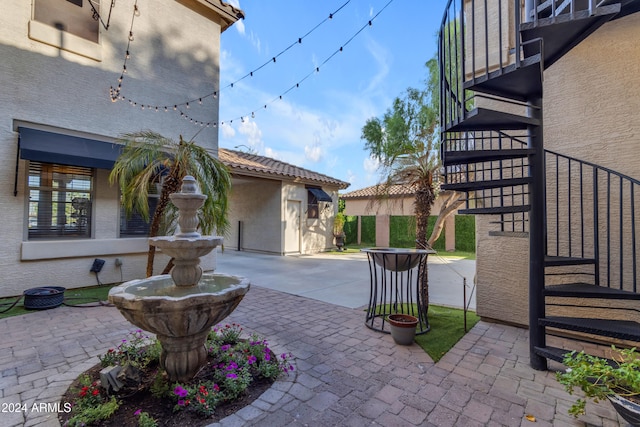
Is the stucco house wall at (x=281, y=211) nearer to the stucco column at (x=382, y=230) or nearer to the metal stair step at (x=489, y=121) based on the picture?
the stucco column at (x=382, y=230)

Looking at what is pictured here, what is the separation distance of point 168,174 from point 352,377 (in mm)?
4492

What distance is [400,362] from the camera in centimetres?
316

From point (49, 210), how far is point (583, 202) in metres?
8.88

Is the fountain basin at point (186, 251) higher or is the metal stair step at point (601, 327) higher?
the fountain basin at point (186, 251)

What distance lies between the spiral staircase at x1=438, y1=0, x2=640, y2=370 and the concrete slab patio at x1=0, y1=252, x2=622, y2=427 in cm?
53

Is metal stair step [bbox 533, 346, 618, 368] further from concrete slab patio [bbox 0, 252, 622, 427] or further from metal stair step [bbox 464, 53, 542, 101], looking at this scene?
metal stair step [bbox 464, 53, 542, 101]

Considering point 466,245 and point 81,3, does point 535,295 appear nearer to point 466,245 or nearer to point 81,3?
point 81,3

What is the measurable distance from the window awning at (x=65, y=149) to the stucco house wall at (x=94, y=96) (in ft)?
0.73

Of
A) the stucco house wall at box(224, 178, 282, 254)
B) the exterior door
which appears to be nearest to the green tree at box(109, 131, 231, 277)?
the stucco house wall at box(224, 178, 282, 254)

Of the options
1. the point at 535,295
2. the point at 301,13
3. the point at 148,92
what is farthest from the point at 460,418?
the point at 148,92

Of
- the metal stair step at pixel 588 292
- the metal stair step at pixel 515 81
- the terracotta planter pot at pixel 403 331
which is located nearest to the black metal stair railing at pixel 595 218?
the metal stair step at pixel 588 292

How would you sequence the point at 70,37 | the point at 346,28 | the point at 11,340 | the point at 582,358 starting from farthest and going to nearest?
the point at 70,37 → the point at 346,28 → the point at 11,340 → the point at 582,358

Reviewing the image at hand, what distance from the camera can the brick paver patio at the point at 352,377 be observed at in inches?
A: 89.0

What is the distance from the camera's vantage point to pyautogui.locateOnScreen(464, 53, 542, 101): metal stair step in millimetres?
2742
